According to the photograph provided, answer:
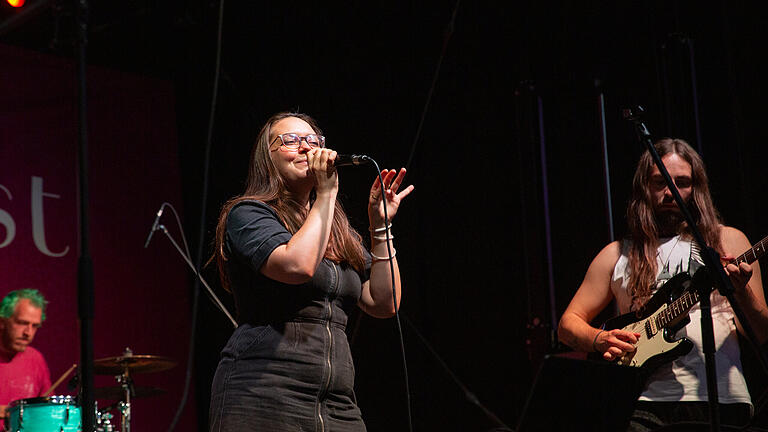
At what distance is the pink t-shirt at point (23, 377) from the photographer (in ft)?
17.0

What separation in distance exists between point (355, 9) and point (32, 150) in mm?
2268

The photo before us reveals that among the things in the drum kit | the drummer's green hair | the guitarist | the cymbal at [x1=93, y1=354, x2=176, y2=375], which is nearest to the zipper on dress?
the guitarist

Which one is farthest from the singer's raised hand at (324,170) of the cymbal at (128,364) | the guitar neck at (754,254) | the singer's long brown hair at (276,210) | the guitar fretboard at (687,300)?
the cymbal at (128,364)

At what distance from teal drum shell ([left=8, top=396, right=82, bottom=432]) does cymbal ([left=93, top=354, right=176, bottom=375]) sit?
34cm

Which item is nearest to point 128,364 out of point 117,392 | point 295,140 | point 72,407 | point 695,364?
point 117,392

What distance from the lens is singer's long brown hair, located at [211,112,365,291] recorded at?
2371 millimetres

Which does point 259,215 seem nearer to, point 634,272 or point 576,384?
point 576,384

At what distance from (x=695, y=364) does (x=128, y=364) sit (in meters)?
3.26

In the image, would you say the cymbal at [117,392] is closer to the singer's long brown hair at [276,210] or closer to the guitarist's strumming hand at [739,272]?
the singer's long brown hair at [276,210]

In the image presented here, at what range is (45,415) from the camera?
4.37m

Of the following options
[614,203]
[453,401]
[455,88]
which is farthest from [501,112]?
[453,401]

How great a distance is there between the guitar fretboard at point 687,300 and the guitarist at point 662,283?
0.19ft

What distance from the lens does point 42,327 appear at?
17.9 ft

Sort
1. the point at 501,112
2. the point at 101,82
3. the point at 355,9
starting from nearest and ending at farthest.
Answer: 1. the point at 501,112
2. the point at 355,9
3. the point at 101,82
